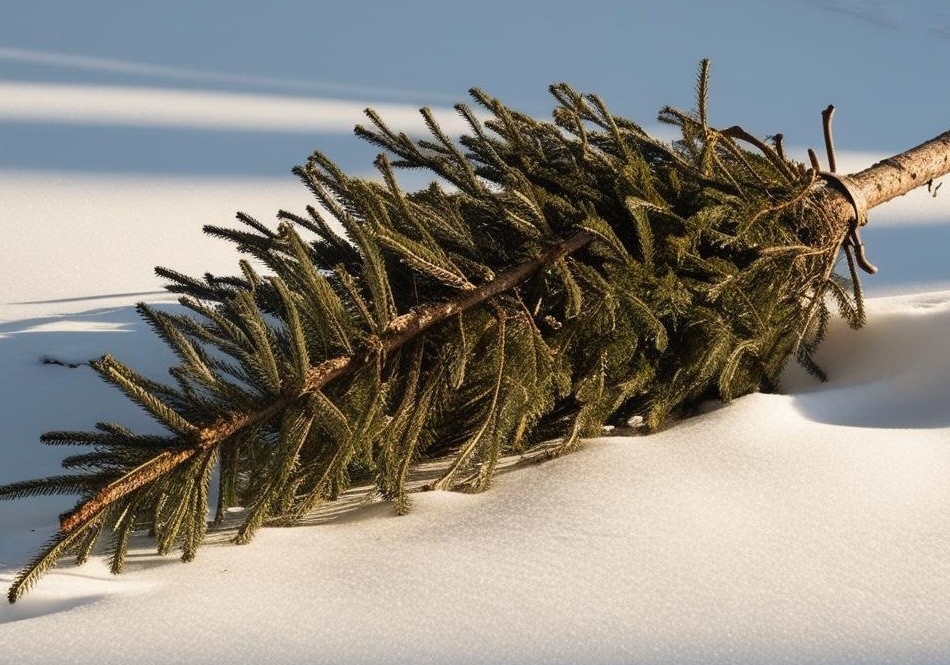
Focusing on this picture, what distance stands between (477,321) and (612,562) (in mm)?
365

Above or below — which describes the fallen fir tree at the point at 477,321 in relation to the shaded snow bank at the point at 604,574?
above

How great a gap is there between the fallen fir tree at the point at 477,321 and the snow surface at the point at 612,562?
6 centimetres

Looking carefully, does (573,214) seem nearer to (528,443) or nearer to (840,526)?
(528,443)

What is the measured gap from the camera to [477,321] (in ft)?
4.37

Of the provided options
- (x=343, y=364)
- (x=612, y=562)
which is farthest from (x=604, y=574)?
(x=343, y=364)

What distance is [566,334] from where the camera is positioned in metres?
1.39

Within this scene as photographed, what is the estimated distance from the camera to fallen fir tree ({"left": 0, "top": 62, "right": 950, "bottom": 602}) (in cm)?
117

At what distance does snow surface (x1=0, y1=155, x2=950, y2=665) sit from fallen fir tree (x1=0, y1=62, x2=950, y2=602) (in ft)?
0.18

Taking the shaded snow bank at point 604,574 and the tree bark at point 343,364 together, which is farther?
the tree bark at point 343,364

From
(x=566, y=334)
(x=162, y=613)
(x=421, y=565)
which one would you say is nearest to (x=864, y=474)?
(x=566, y=334)

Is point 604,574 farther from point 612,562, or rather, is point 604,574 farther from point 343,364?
point 343,364

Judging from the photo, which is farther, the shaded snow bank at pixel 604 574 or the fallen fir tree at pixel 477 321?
the fallen fir tree at pixel 477 321

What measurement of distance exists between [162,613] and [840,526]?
69 centimetres

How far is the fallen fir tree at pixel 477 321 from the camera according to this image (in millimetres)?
1167
